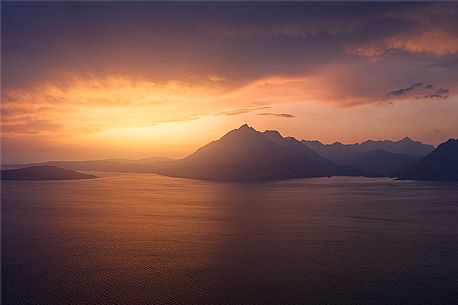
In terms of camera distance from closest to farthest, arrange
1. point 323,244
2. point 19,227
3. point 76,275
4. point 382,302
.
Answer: point 382,302, point 76,275, point 323,244, point 19,227

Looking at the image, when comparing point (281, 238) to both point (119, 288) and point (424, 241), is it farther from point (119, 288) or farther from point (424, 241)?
point (119, 288)

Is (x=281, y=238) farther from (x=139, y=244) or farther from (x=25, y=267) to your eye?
(x=25, y=267)

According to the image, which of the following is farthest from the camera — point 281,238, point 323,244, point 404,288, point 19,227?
point 19,227

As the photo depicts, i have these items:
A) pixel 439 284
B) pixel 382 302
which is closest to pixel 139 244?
pixel 382 302

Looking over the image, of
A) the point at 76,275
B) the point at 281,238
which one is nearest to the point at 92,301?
the point at 76,275

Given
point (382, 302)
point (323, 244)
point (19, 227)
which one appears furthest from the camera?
point (19, 227)

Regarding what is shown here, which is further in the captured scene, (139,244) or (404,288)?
(139,244)

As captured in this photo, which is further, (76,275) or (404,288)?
(76,275)

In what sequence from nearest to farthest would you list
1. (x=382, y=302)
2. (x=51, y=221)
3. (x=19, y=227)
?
(x=382, y=302)
(x=19, y=227)
(x=51, y=221)
